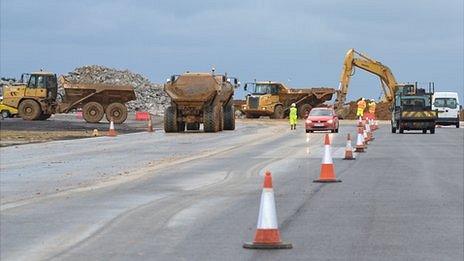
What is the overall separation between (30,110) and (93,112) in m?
4.00

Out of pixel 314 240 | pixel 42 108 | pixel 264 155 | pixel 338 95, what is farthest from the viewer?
pixel 338 95

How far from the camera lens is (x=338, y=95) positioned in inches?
3029

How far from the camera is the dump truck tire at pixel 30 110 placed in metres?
57.4

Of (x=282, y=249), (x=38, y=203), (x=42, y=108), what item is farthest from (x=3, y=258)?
(x=42, y=108)

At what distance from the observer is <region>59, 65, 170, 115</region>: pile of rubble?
308ft

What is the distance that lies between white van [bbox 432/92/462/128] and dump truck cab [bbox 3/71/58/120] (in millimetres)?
24696

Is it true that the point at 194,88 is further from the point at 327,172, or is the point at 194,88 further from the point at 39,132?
the point at 327,172

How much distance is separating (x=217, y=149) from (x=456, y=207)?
17.3 m

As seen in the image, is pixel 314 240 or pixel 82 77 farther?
pixel 82 77

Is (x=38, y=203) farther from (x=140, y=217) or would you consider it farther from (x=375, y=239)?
(x=375, y=239)

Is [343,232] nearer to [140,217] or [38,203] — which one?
[140,217]

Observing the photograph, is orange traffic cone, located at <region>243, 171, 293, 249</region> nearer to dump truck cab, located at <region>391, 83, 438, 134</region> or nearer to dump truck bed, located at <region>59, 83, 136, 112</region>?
dump truck cab, located at <region>391, 83, 438, 134</region>

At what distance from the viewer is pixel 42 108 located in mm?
57750

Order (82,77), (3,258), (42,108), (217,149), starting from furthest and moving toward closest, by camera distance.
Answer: (82,77), (42,108), (217,149), (3,258)
